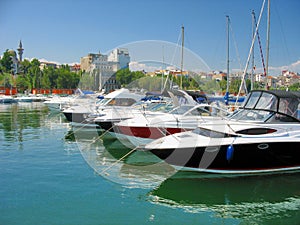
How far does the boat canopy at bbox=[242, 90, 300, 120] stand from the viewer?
9.65 m

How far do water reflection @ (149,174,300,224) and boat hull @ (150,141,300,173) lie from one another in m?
0.42

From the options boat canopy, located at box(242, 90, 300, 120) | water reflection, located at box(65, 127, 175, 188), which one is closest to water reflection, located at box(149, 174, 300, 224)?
water reflection, located at box(65, 127, 175, 188)

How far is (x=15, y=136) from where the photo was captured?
17625 millimetres

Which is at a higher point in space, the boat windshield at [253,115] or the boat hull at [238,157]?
the boat windshield at [253,115]

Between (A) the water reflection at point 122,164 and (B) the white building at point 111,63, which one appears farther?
(B) the white building at point 111,63

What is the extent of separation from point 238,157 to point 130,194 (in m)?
3.26

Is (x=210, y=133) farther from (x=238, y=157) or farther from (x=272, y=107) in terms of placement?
(x=272, y=107)

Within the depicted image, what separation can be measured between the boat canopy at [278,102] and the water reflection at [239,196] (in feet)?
6.87

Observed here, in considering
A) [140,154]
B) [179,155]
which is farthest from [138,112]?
[179,155]

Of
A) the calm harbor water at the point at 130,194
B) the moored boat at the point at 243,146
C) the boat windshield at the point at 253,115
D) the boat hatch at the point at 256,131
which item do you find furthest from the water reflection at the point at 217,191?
the boat windshield at the point at 253,115

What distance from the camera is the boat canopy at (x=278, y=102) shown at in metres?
9.65

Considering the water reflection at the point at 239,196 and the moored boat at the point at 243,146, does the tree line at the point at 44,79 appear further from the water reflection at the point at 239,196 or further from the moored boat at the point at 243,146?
the water reflection at the point at 239,196

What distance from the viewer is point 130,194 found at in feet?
27.5

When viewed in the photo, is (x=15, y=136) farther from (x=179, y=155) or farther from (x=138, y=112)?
(x=179, y=155)
